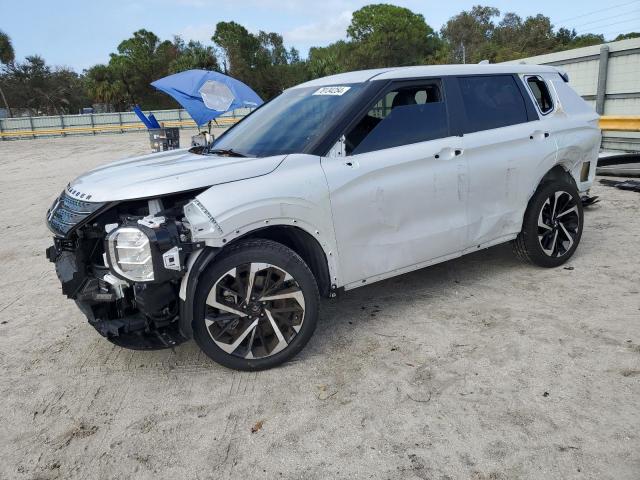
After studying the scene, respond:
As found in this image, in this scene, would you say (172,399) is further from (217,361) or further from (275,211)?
(275,211)

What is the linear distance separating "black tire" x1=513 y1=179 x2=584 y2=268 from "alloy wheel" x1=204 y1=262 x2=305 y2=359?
2381 millimetres

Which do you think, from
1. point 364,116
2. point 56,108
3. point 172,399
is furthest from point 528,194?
point 56,108

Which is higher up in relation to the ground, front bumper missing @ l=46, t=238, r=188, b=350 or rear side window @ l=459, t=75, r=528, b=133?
rear side window @ l=459, t=75, r=528, b=133

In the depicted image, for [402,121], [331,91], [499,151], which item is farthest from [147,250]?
[499,151]

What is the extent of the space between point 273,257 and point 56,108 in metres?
63.9

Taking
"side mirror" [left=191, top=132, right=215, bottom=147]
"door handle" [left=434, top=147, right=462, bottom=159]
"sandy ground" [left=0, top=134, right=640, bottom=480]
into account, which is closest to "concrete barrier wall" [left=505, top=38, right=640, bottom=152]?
"sandy ground" [left=0, top=134, right=640, bottom=480]

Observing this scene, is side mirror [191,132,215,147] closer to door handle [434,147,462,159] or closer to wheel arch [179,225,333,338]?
wheel arch [179,225,333,338]

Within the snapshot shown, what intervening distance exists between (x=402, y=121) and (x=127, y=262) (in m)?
2.08

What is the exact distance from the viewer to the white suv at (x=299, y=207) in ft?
9.87

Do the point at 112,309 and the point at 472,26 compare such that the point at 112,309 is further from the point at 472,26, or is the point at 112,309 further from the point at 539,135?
the point at 472,26

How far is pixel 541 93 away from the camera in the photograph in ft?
15.5

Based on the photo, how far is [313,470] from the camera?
8.05 ft

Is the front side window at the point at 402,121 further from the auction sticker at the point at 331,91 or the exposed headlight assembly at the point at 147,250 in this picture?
the exposed headlight assembly at the point at 147,250

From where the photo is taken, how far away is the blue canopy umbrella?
1066 centimetres
